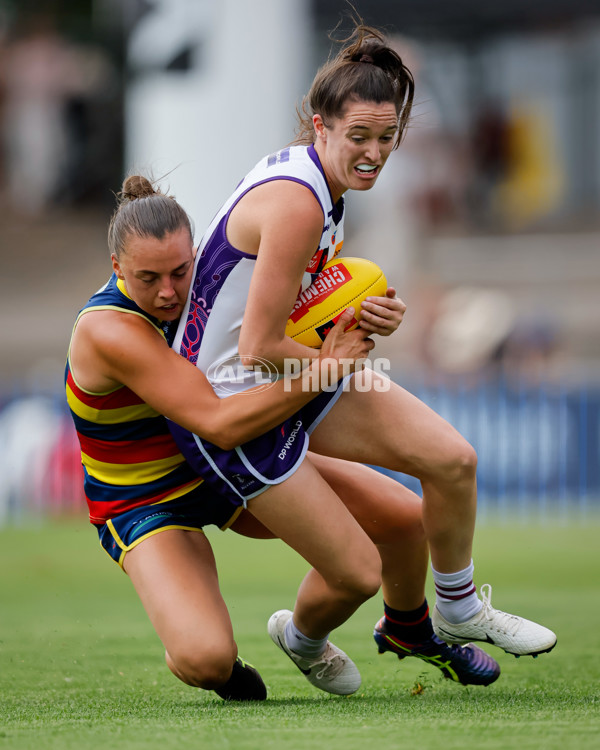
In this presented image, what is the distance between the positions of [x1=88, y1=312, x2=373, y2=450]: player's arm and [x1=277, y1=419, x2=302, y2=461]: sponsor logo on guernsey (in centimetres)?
12

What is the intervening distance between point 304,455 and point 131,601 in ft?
12.5

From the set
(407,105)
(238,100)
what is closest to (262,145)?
(238,100)

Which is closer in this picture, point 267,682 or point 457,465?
point 457,465

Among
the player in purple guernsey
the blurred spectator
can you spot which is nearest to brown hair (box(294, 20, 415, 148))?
the player in purple guernsey

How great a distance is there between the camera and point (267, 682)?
5336 mm

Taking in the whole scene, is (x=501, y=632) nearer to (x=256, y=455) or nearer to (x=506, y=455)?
(x=256, y=455)

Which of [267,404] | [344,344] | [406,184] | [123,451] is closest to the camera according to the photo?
[267,404]

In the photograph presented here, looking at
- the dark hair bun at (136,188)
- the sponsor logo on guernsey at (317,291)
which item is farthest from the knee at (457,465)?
the dark hair bun at (136,188)

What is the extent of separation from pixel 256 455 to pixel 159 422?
21.7 inches

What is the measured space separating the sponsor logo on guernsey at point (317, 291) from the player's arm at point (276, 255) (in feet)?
1.04

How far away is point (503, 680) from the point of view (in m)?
5.27

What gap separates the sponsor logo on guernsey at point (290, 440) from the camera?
459cm

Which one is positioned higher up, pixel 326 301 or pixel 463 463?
pixel 326 301

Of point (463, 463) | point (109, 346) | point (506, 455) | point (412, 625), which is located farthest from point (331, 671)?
point (506, 455)
